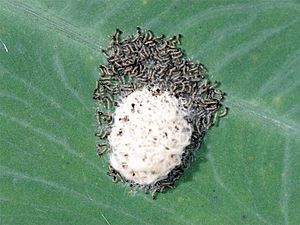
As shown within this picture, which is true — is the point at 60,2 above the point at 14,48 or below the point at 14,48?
above

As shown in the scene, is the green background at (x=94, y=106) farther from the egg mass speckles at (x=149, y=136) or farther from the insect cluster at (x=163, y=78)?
the egg mass speckles at (x=149, y=136)

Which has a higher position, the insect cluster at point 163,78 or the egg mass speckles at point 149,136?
the insect cluster at point 163,78

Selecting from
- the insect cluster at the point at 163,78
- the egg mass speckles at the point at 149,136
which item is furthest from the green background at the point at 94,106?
the egg mass speckles at the point at 149,136

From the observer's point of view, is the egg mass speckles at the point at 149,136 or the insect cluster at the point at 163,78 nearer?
the egg mass speckles at the point at 149,136

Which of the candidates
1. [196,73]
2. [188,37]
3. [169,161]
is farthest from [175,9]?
[169,161]

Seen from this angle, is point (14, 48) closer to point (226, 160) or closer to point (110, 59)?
point (110, 59)
